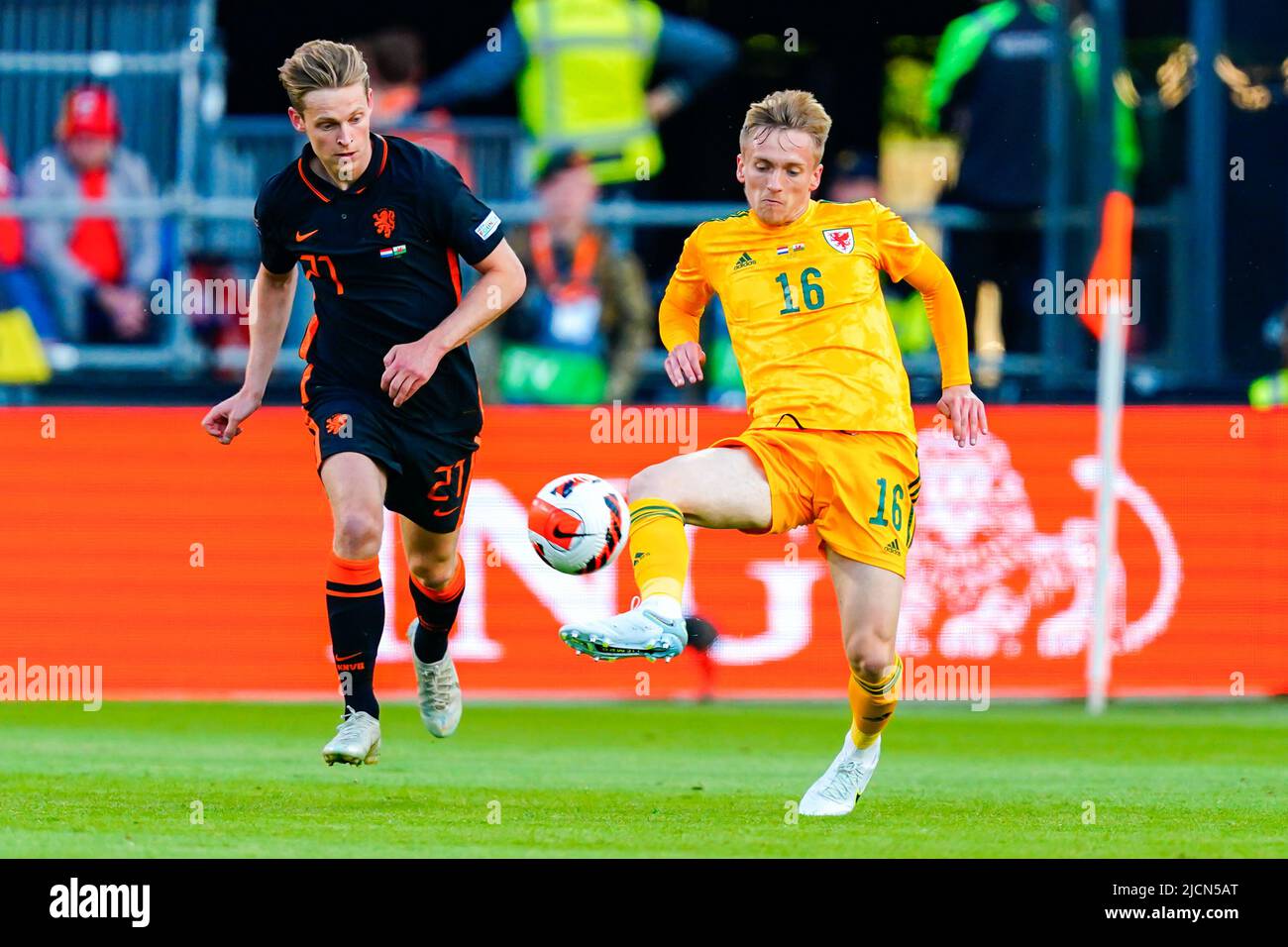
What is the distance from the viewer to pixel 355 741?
7355mm

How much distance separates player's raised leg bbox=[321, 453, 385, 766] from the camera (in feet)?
24.8

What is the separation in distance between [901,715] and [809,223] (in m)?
4.66

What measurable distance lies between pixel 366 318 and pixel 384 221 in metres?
0.33

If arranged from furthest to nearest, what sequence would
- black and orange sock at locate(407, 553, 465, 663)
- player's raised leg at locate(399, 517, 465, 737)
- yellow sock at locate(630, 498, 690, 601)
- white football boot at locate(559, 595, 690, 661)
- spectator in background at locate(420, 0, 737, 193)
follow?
spectator in background at locate(420, 0, 737, 193) < black and orange sock at locate(407, 553, 465, 663) < player's raised leg at locate(399, 517, 465, 737) < yellow sock at locate(630, 498, 690, 601) < white football boot at locate(559, 595, 690, 661)

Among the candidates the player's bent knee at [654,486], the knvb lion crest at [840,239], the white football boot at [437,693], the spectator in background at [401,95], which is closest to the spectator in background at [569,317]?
the spectator in background at [401,95]

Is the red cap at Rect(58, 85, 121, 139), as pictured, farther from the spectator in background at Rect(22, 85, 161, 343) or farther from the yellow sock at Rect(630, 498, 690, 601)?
the yellow sock at Rect(630, 498, 690, 601)

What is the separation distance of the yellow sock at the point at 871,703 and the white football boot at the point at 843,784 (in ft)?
0.12

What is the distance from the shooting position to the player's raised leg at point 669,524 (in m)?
6.30

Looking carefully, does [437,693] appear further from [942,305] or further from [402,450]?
[942,305]

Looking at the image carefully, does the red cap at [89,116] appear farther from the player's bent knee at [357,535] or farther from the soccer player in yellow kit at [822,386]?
the soccer player in yellow kit at [822,386]

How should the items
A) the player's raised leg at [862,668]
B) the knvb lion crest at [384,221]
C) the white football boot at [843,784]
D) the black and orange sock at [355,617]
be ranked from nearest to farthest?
1. the player's raised leg at [862,668]
2. the white football boot at [843,784]
3. the black and orange sock at [355,617]
4. the knvb lion crest at [384,221]

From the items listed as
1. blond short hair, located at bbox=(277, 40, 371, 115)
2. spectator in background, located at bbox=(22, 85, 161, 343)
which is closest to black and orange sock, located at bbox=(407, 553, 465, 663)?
blond short hair, located at bbox=(277, 40, 371, 115)

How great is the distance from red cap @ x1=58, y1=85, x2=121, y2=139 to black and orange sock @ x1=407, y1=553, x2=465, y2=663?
233 inches

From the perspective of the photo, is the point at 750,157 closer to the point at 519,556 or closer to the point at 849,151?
the point at 519,556
